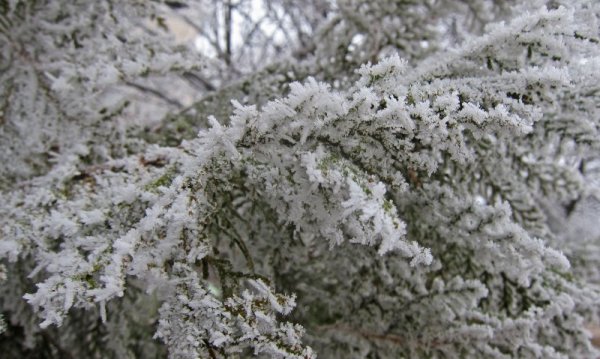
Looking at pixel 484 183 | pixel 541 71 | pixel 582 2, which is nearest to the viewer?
pixel 541 71

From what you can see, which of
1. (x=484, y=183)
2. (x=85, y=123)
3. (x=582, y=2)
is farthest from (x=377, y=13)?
(x=85, y=123)

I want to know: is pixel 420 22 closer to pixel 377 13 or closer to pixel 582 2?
pixel 377 13

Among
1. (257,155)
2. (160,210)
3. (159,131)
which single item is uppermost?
(159,131)

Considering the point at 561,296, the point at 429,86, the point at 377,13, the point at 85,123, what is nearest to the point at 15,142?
the point at 85,123

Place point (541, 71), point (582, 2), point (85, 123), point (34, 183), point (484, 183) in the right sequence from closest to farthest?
1. point (541, 71)
2. point (582, 2)
3. point (34, 183)
4. point (85, 123)
5. point (484, 183)

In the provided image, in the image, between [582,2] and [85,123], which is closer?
[582,2]

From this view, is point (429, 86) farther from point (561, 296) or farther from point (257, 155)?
point (561, 296)

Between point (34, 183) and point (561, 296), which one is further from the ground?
point (34, 183)
